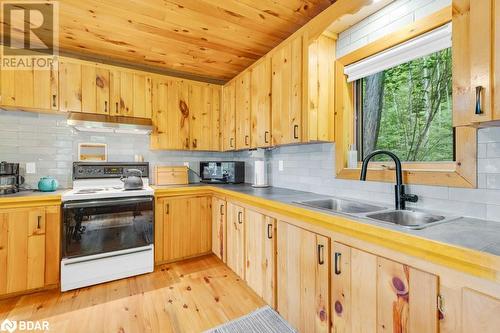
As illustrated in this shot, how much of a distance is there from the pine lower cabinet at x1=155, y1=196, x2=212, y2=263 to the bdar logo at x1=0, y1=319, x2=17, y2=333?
1144 millimetres

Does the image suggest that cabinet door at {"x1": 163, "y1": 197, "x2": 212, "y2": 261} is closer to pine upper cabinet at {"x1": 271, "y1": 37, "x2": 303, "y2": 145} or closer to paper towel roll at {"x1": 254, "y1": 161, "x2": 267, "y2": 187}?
paper towel roll at {"x1": 254, "y1": 161, "x2": 267, "y2": 187}

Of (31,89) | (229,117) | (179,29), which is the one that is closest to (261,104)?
(229,117)

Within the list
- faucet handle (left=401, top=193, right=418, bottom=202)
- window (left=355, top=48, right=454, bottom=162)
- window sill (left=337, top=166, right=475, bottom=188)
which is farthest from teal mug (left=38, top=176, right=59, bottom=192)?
faucet handle (left=401, top=193, right=418, bottom=202)

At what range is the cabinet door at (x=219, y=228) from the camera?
2.62 meters

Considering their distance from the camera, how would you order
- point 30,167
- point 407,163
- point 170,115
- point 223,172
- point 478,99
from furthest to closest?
point 223,172 < point 170,115 < point 30,167 < point 407,163 < point 478,99

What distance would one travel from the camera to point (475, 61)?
0.97 metres

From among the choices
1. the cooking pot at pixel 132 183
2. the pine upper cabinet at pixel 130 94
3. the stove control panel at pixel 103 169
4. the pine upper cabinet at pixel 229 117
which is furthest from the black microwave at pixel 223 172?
the pine upper cabinet at pixel 130 94

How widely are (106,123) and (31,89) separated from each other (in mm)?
749

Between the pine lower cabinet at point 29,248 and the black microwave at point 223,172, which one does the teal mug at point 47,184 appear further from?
the black microwave at point 223,172

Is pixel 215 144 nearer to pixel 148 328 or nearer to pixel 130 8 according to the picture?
pixel 130 8

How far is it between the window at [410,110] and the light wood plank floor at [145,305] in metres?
Answer: 1.71

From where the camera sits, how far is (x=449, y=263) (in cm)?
84

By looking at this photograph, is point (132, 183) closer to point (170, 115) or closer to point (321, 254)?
point (170, 115)

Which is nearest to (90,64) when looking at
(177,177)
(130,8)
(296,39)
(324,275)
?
(130,8)
